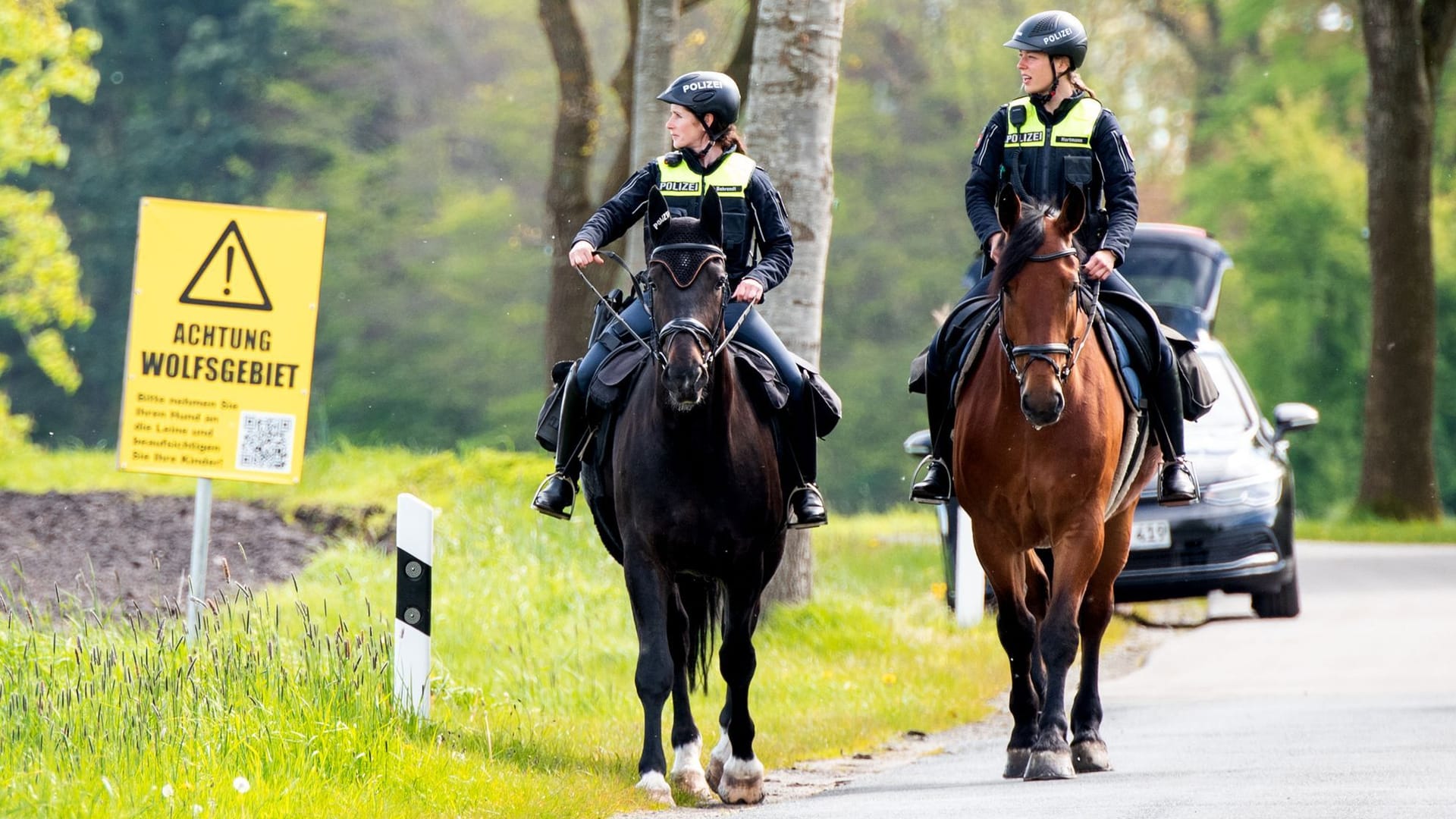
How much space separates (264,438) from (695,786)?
4.16m

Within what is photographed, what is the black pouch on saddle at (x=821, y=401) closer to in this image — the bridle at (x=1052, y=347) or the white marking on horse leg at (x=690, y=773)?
the bridle at (x=1052, y=347)

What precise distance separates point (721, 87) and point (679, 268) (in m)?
1.12

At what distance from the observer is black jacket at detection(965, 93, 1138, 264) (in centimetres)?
925

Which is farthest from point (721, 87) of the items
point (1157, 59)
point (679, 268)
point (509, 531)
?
point (1157, 59)

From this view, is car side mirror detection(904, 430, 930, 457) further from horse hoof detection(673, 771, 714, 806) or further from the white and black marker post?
horse hoof detection(673, 771, 714, 806)

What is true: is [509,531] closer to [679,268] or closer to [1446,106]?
[679,268]

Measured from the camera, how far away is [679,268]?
795 centimetres

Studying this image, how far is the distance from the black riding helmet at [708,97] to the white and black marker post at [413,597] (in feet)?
6.79

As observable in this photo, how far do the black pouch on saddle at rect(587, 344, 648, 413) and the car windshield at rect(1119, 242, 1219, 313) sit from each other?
36.2ft

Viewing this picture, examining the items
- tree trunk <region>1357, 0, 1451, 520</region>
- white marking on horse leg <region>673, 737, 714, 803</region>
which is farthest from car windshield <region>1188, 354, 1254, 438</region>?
tree trunk <region>1357, 0, 1451, 520</region>

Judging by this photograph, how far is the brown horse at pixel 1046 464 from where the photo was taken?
332 inches

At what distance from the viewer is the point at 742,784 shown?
8.19 metres

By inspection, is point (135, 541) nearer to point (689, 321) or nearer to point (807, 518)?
point (807, 518)

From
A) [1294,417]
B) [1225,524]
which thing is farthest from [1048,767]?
[1294,417]
